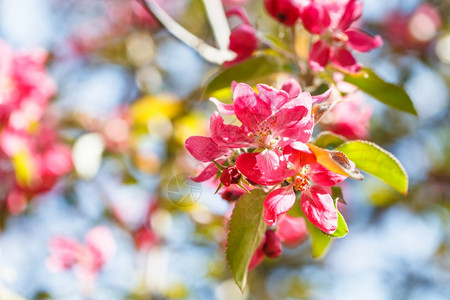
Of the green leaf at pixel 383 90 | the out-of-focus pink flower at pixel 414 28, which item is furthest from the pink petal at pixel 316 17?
the out-of-focus pink flower at pixel 414 28

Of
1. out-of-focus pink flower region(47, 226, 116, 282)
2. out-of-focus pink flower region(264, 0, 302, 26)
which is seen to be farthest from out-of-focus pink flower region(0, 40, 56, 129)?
out-of-focus pink flower region(264, 0, 302, 26)

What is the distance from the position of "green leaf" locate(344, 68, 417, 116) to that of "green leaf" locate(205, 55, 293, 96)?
0.58ft

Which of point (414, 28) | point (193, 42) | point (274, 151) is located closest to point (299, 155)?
point (274, 151)

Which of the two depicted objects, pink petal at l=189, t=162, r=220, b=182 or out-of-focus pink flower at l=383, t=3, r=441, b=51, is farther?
out-of-focus pink flower at l=383, t=3, r=441, b=51

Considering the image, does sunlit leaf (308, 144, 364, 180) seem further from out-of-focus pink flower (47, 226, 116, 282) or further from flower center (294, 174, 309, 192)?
out-of-focus pink flower (47, 226, 116, 282)

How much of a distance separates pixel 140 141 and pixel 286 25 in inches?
67.4

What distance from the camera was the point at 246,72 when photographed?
1.15 metres

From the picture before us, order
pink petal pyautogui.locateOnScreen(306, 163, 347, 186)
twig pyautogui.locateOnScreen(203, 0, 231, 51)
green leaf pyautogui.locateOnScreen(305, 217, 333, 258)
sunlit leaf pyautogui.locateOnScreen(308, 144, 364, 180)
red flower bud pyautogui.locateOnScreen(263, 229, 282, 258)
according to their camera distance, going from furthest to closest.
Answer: twig pyautogui.locateOnScreen(203, 0, 231, 51)
green leaf pyautogui.locateOnScreen(305, 217, 333, 258)
red flower bud pyautogui.locateOnScreen(263, 229, 282, 258)
pink petal pyautogui.locateOnScreen(306, 163, 347, 186)
sunlit leaf pyautogui.locateOnScreen(308, 144, 364, 180)

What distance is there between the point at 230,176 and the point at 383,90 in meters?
0.51

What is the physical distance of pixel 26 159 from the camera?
2.22 meters

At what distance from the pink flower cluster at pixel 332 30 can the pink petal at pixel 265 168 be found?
380 mm

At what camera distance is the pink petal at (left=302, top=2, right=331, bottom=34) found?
1.09 meters

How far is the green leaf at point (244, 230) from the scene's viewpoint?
857mm

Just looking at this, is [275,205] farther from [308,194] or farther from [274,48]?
[274,48]
